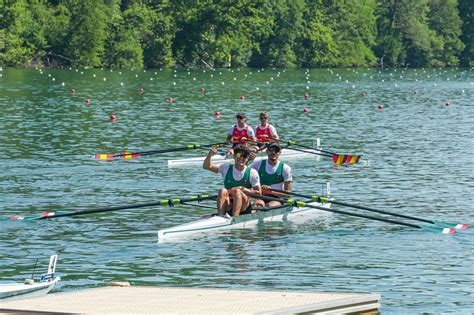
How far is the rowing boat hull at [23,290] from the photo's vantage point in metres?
13.3

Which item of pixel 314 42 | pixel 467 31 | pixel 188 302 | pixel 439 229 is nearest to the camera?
pixel 188 302

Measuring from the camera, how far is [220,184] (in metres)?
27.6

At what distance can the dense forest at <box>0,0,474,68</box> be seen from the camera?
335ft

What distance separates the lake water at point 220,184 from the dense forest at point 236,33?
142 ft

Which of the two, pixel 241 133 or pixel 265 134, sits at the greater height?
pixel 241 133

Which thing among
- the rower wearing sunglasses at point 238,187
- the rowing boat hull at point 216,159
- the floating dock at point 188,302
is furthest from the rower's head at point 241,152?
the rowing boat hull at point 216,159

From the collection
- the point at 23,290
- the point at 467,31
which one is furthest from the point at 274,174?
the point at 467,31

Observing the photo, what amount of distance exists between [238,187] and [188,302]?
24.7 ft

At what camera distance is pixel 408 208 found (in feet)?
77.6

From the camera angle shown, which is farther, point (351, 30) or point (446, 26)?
point (446, 26)

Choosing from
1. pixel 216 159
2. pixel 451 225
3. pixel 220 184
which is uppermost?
pixel 451 225

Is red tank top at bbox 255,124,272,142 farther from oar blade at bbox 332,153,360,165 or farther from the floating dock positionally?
the floating dock

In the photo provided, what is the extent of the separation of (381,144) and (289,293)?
1017 inches

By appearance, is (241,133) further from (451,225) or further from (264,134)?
(451,225)
